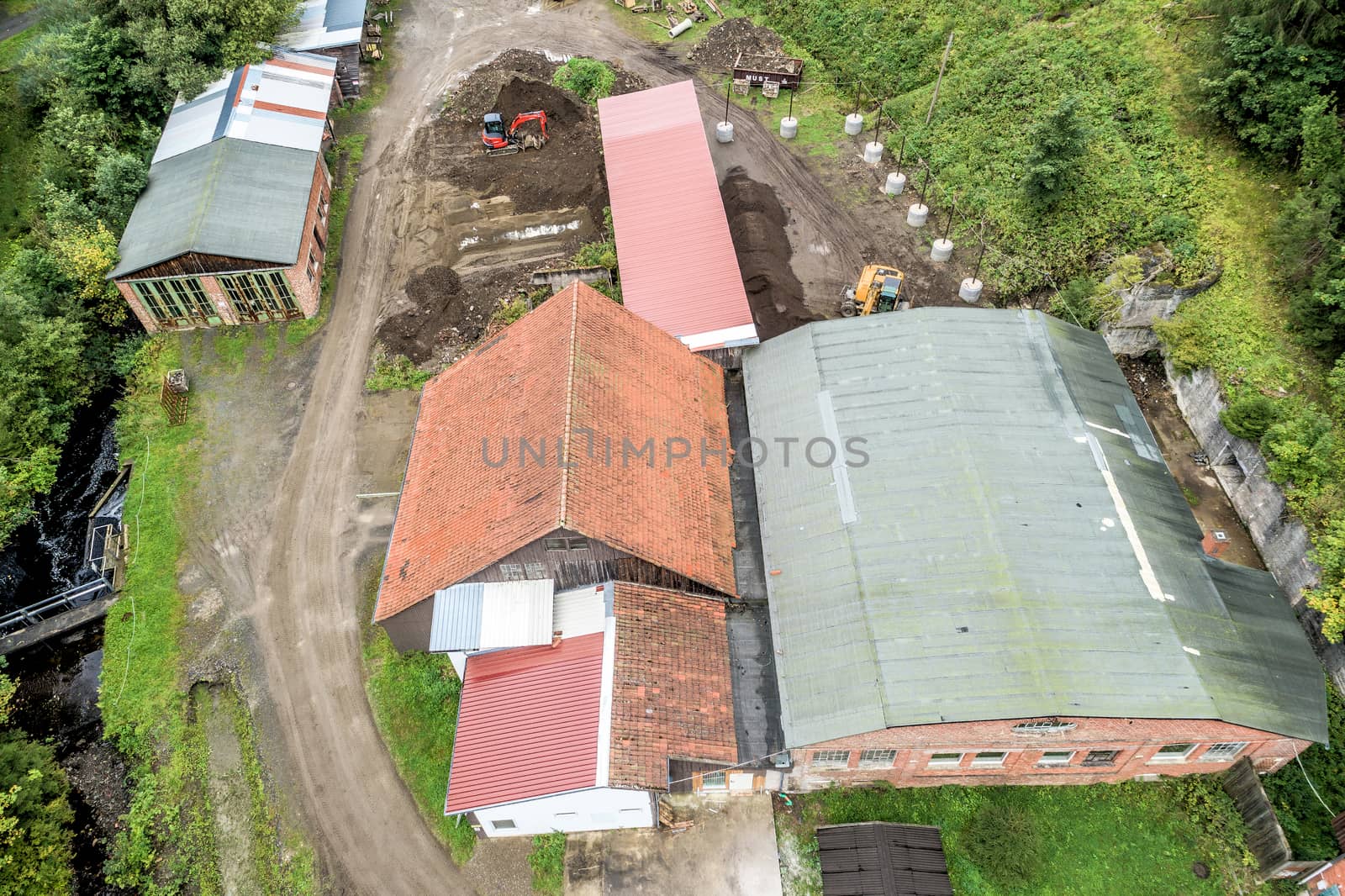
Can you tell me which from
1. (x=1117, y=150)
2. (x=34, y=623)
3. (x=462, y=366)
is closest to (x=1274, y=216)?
(x=1117, y=150)

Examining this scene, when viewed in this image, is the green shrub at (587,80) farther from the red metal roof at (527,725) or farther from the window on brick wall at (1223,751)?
the window on brick wall at (1223,751)

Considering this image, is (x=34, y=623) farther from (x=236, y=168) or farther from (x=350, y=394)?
(x=236, y=168)

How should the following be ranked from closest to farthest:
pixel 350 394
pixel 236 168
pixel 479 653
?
pixel 479 653
pixel 350 394
pixel 236 168

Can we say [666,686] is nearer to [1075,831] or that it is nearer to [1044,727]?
[1044,727]

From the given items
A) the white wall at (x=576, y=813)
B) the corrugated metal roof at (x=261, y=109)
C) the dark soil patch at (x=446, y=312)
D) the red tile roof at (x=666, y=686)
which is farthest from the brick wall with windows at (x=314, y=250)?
the white wall at (x=576, y=813)

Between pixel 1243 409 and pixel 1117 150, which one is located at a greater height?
pixel 1117 150

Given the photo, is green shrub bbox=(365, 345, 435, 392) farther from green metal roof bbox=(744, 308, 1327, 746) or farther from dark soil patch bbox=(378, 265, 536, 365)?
green metal roof bbox=(744, 308, 1327, 746)
